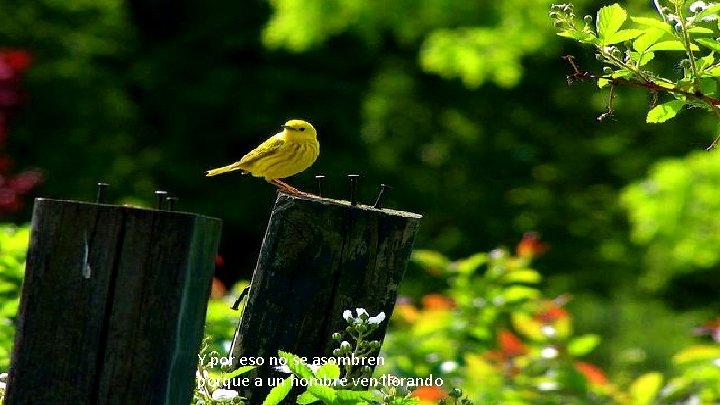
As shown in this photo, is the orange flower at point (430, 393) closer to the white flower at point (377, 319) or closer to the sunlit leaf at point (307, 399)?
the white flower at point (377, 319)

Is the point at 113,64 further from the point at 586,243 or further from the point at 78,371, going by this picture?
the point at 78,371

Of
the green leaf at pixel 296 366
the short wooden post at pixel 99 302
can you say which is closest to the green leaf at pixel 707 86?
the green leaf at pixel 296 366

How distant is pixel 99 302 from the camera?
2.11 m

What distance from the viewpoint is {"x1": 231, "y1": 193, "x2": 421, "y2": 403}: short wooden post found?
2.76m

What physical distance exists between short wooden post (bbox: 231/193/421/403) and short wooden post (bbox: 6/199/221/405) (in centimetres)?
62

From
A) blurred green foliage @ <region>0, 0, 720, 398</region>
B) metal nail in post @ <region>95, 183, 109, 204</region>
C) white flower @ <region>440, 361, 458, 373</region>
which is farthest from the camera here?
blurred green foliage @ <region>0, 0, 720, 398</region>

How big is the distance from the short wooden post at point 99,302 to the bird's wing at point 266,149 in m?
1.10

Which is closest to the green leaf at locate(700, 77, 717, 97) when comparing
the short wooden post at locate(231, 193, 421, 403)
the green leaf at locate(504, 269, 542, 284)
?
the short wooden post at locate(231, 193, 421, 403)

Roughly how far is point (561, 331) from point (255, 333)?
2.96m

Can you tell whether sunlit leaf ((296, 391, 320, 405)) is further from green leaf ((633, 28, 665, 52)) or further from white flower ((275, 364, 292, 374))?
green leaf ((633, 28, 665, 52))

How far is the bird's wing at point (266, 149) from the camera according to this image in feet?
10.6

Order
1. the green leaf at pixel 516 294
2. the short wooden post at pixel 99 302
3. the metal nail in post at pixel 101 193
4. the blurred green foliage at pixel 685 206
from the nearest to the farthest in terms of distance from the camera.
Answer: the short wooden post at pixel 99 302, the metal nail in post at pixel 101 193, the green leaf at pixel 516 294, the blurred green foliage at pixel 685 206

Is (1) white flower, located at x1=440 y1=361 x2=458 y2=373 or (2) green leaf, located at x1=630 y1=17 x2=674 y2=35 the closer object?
(2) green leaf, located at x1=630 y1=17 x2=674 y2=35

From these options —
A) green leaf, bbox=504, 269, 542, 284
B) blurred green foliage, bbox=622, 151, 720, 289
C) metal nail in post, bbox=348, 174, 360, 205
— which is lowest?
metal nail in post, bbox=348, 174, 360, 205
